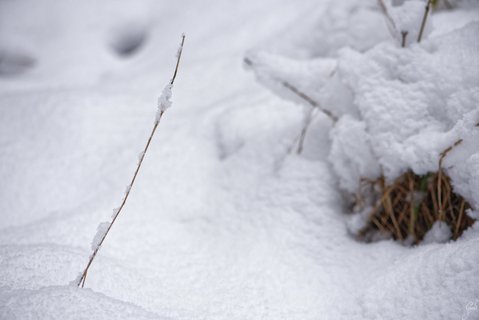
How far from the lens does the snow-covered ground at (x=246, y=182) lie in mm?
772

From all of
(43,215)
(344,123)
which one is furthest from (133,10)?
(344,123)

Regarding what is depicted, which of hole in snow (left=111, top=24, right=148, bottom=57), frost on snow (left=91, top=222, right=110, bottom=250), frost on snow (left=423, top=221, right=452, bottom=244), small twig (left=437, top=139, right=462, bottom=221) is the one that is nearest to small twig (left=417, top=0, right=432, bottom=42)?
small twig (left=437, top=139, right=462, bottom=221)

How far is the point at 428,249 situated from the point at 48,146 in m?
1.37

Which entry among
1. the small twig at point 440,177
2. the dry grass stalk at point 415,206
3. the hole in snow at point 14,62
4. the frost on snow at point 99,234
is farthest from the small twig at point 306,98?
the hole in snow at point 14,62

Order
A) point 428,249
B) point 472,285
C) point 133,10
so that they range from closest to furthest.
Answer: point 472,285, point 428,249, point 133,10

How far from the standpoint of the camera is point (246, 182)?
1218mm

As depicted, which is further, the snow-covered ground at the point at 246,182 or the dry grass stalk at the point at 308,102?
the dry grass stalk at the point at 308,102

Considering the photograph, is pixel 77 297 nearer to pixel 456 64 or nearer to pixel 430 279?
pixel 430 279

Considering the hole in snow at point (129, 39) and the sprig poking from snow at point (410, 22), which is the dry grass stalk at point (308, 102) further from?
the hole in snow at point (129, 39)

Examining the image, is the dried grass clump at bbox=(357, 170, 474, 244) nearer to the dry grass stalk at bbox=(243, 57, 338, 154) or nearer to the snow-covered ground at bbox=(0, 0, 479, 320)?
the snow-covered ground at bbox=(0, 0, 479, 320)

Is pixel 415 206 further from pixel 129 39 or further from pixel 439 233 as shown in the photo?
pixel 129 39

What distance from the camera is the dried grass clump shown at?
0.90 meters

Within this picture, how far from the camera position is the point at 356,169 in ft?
3.56

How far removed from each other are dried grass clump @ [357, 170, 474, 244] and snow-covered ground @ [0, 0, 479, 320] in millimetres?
45
